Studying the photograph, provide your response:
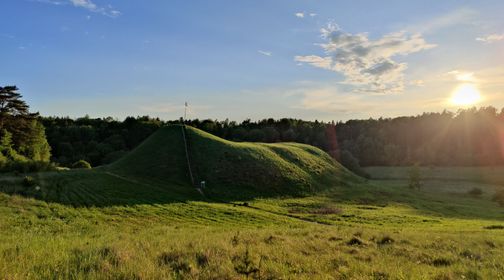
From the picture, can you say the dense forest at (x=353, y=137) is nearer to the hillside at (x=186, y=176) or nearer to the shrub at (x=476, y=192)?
the shrub at (x=476, y=192)

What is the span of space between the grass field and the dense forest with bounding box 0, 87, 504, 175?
5210 cm

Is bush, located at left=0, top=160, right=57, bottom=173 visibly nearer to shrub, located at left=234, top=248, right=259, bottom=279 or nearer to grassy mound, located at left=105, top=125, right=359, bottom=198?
grassy mound, located at left=105, top=125, right=359, bottom=198

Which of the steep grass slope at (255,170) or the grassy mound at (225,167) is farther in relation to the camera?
the steep grass slope at (255,170)

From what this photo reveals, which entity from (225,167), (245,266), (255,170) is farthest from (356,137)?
(245,266)

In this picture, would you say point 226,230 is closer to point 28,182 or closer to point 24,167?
point 28,182

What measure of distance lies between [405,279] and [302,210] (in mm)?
43481

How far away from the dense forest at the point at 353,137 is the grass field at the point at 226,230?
52.1m

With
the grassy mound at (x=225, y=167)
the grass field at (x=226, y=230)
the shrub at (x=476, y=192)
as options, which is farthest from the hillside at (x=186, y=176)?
the shrub at (x=476, y=192)

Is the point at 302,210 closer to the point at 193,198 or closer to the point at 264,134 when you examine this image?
the point at 193,198

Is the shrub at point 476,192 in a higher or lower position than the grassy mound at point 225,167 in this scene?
lower

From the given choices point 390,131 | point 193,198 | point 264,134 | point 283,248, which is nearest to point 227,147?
point 193,198

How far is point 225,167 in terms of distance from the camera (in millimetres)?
69438

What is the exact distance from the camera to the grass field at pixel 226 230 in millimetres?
9945

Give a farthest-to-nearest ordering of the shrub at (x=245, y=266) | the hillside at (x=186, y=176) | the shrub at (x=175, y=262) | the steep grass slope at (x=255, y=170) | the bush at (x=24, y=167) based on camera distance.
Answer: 1. the steep grass slope at (x=255, y=170)
2. the bush at (x=24, y=167)
3. the hillside at (x=186, y=176)
4. the shrub at (x=175, y=262)
5. the shrub at (x=245, y=266)
